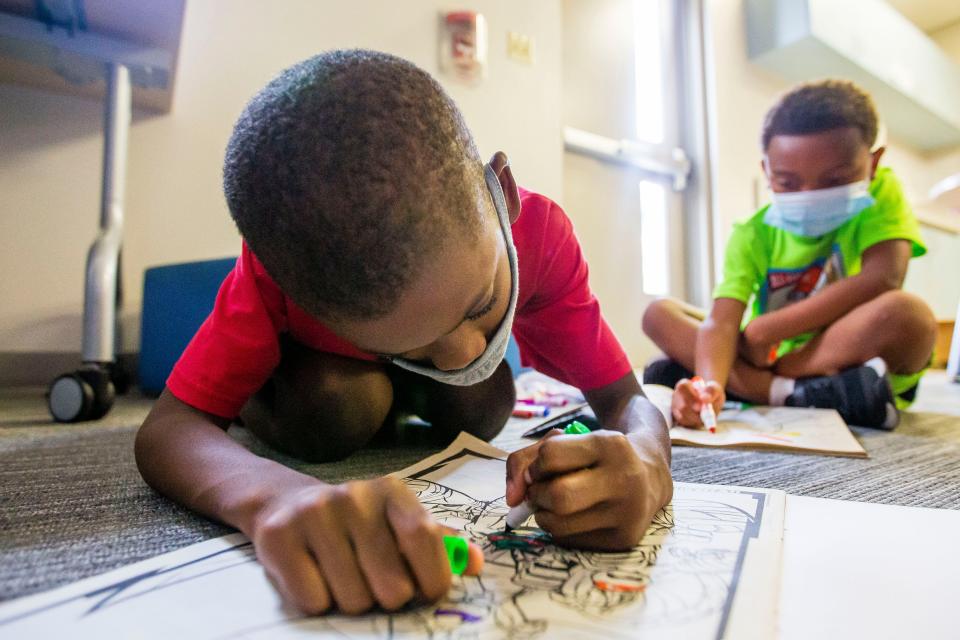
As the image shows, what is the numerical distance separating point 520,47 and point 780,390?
1305mm

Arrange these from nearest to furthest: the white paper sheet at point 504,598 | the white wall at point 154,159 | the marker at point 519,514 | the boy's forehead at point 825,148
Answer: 1. the white paper sheet at point 504,598
2. the marker at point 519,514
3. the boy's forehead at point 825,148
4. the white wall at point 154,159

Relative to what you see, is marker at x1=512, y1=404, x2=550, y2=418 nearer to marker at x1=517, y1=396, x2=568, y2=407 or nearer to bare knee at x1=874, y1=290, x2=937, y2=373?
marker at x1=517, y1=396, x2=568, y2=407

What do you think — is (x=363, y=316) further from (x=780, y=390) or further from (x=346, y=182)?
(x=780, y=390)

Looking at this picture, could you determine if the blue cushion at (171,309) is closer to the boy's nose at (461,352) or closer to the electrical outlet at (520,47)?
the boy's nose at (461,352)

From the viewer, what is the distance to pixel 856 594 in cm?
28

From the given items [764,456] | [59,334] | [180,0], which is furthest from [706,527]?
[59,334]

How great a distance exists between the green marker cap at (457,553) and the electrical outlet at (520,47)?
5.84 feet

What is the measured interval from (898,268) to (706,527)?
2.63 feet

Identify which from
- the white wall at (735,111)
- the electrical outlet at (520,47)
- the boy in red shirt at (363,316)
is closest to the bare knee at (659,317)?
the boy in red shirt at (363,316)

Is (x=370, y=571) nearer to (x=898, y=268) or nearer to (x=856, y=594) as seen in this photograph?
(x=856, y=594)

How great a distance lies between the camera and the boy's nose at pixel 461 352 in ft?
1.39

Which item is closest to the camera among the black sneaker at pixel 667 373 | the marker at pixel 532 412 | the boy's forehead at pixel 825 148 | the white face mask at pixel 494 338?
the white face mask at pixel 494 338

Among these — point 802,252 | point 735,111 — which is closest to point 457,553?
point 802,252

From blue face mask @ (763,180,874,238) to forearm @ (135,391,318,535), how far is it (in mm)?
902
